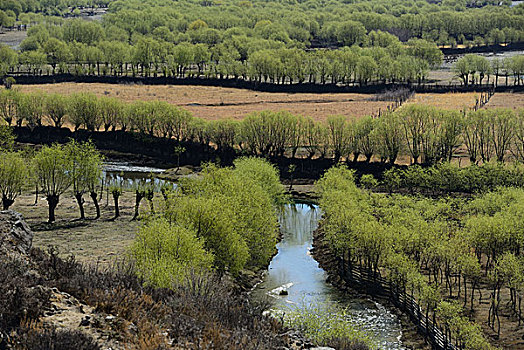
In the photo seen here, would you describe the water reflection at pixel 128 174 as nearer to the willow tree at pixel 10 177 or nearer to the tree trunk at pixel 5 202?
the willow tree at pixel 10 177

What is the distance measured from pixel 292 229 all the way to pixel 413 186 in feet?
63.8

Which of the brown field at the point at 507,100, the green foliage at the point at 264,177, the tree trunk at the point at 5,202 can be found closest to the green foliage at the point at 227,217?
the green foliage at the point at 264,177

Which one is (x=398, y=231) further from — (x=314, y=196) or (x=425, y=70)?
(x=425, y=70)

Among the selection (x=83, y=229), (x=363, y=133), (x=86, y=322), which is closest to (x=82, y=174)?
(x=83, y=229)

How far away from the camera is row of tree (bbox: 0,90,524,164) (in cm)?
Result: 9144

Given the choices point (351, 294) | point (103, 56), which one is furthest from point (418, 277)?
point (103, 56)

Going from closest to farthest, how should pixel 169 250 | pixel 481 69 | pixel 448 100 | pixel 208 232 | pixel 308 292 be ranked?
pixel 169 250 < pixel 208 232 < pixel 308 292 < pixel 448 100 < pixel 481 69

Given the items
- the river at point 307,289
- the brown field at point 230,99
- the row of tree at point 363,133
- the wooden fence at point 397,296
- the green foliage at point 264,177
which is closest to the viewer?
the wooden fence at point 397,296

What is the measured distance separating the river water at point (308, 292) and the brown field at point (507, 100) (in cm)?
7685

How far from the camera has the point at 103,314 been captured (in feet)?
73.6

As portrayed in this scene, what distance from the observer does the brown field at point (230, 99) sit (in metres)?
130

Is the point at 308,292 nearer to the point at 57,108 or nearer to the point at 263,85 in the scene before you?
the point at 57,108

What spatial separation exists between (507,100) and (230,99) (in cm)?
5845

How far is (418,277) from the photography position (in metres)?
47.8
